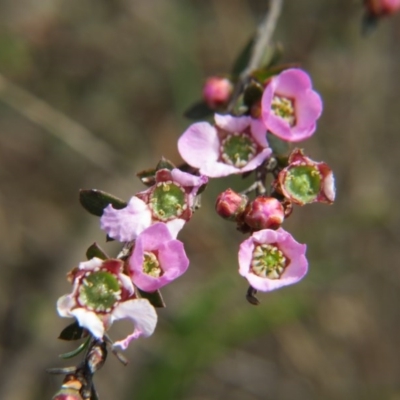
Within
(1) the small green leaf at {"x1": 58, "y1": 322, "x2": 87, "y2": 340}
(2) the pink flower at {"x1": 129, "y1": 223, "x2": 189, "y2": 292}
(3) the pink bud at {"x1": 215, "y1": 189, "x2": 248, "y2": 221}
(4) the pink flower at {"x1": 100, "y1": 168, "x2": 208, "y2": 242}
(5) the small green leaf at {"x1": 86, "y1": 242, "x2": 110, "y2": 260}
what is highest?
(3) the pink bud at {"x1": 215, "y1": 189, "x2": 248, "y2": 221}

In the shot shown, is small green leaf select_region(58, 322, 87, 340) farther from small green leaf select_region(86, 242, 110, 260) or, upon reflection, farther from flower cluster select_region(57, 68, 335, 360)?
small green leaf select_region(86, 242, 110, 260)

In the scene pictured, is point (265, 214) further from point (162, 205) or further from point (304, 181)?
point (162, 205)

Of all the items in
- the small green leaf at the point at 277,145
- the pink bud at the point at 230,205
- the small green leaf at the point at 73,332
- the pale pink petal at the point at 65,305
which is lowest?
the small green leaf at the point at 73,332

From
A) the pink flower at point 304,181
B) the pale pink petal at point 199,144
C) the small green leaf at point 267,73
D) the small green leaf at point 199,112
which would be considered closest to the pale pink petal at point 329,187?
the pink flower at point 304,181

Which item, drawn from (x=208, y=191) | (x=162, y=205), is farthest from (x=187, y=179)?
(x=208, y=191)

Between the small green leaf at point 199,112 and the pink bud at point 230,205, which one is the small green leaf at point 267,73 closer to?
the small green leaf at point 199,112

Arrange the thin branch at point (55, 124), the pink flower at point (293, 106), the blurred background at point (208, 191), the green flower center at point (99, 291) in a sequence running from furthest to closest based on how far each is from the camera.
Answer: the blurred background at point (208, 191) < the thin branch at point (55, 124) < the pink flower at point (293, 106) < the green flower center at point (99, 291)

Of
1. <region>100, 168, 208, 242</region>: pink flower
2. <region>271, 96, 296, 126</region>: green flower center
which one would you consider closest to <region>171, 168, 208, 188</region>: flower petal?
<region>100, 168, 208, 242</region>: pink flower
